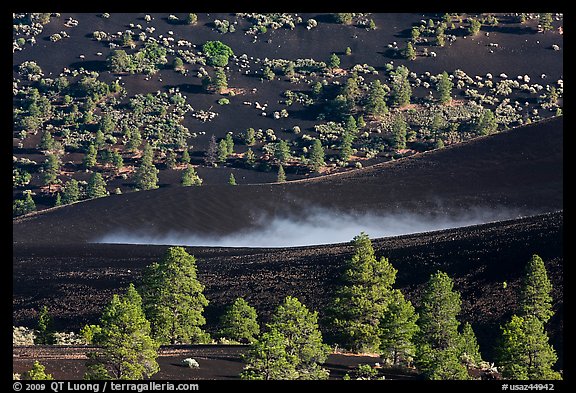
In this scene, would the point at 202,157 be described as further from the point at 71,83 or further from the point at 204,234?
the point at 204,234

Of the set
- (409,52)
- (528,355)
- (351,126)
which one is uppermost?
(409,52)

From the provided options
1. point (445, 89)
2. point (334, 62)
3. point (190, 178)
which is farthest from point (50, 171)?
point (445, 89)

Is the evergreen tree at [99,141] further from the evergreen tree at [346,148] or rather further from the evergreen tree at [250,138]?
the evergreen tree at [346,148]

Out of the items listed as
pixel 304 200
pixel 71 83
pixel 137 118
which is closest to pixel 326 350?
pixel 304 200

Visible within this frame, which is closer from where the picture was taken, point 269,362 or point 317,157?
point 269,362

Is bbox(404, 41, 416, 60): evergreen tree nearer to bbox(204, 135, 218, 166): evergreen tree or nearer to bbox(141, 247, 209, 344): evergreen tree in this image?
bbox(204, 135, 218, 166): evergreen tree

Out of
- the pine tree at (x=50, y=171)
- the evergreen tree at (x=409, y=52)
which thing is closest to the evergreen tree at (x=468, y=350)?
the pine tree at (x=50, y=171)

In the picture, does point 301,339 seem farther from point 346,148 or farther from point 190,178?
point 346,148
